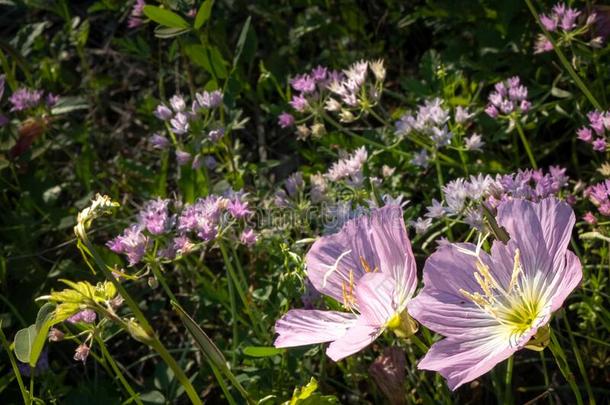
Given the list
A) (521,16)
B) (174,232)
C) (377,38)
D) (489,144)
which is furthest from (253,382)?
(377,38)

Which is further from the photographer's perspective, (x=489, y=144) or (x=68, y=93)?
(x=68, y=93)

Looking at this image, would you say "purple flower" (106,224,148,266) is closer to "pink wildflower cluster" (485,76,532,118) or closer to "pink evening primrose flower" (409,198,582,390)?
"pink evening primrose flower" (409,198,582,390)

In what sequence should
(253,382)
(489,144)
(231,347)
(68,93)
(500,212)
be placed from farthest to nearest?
(68,93) → (489,144) → (231,347) → (253,382) → (500,212)

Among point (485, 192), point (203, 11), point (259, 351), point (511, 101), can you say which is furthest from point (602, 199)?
point (203, 11)

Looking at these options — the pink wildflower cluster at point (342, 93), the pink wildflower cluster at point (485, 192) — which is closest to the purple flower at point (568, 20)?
the pink wildflower cluster at point (342, 93)

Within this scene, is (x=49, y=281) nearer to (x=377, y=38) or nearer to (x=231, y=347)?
(x=231, y=347)

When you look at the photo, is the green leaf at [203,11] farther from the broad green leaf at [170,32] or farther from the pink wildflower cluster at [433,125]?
the pink wildflower cluster at [433,125]

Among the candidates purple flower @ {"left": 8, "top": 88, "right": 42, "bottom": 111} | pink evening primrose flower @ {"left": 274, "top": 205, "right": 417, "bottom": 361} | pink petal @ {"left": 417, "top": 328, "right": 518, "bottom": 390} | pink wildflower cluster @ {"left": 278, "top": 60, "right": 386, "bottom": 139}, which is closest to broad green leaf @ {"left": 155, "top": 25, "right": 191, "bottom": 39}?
pink wildflower cluster @ {"left": 278, "top": 60, "right": 386, "bottom": 139}

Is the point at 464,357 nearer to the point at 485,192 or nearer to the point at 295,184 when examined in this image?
the point at 485,192
